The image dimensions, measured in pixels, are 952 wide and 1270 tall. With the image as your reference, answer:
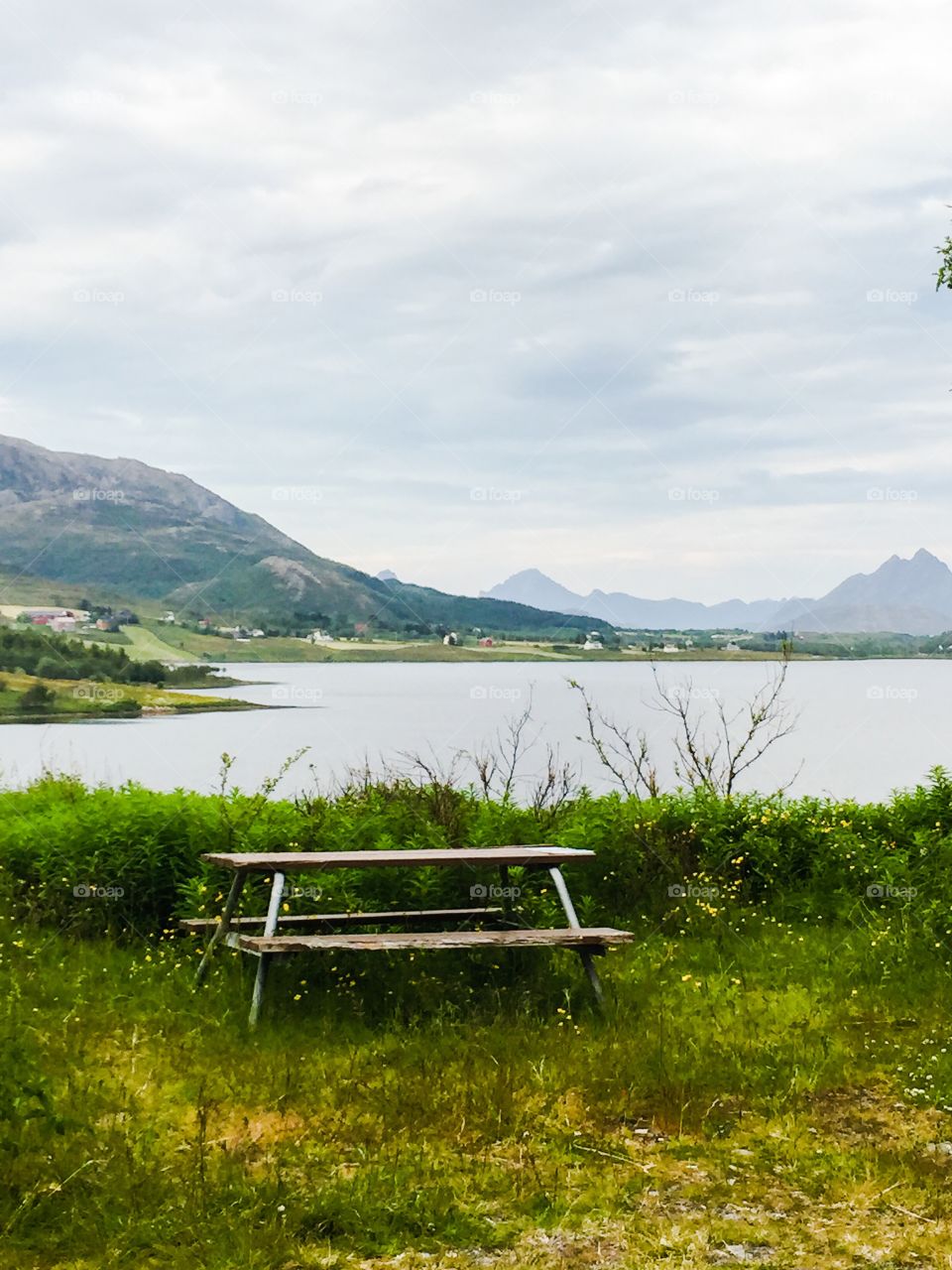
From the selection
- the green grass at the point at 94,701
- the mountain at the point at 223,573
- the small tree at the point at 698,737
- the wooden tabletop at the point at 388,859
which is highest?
the mountain at the point at 223,573

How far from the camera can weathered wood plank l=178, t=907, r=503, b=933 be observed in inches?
329

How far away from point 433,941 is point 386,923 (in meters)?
1.59

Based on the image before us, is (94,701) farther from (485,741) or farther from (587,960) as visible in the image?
(587,960)

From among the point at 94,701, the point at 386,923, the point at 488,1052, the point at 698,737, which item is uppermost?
the point at 698,737

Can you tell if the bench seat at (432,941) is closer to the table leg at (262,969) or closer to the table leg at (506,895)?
the table leg at (262,969)

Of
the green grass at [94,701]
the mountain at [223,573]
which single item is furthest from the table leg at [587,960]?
the mountain at [223,573]

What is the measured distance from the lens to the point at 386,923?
9070 mm

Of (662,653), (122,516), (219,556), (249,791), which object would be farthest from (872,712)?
(122,516)

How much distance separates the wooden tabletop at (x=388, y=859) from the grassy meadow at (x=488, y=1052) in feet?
2.46

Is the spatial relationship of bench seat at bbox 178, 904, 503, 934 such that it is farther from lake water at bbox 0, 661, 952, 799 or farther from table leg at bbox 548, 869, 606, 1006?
lake water at bbox 0, 661, 952, 799

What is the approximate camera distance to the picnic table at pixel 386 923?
24.3ft

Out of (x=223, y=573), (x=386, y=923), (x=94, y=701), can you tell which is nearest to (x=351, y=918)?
(x=386, y=923)

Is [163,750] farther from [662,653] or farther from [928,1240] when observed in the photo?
[928,1240]

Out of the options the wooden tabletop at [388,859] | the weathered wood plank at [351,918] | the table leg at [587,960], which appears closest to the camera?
the wooden tabletop at [388,859]
